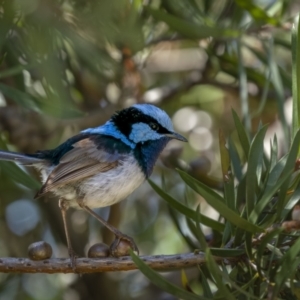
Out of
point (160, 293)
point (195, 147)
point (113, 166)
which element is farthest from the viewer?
point (195, 147)

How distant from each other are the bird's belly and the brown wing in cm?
3

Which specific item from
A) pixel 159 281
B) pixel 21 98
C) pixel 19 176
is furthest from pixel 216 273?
pixel 21 98

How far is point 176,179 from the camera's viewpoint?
3357 millimetres

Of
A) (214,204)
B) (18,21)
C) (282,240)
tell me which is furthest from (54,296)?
(214,204)

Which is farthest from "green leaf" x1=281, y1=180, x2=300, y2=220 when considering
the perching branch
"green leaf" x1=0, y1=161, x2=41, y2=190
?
"green leaf" x1=0, y1=161, x2=41, y2=190

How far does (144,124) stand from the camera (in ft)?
9.07

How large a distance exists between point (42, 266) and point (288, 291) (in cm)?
66

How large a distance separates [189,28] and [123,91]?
635mm

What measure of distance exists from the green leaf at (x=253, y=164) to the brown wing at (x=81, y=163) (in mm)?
1014

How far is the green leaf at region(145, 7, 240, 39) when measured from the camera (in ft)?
8.14

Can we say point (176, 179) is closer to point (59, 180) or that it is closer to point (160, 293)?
point (160, 293)

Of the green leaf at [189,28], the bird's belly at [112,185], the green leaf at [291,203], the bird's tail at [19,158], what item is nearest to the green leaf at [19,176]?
the bird's tail at [19,158]

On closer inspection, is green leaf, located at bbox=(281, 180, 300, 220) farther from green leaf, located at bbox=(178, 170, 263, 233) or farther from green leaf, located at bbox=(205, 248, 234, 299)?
green leaf, located at bbox=(205, 248, 234, 299)

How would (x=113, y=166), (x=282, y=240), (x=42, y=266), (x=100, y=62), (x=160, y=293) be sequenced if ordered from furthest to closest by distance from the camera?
1. (x=160, y=293)
2. (x=113, y=166)
3. (x=100, y=62)
4. (x=42, y=266)
5. (x=282, y=240)
